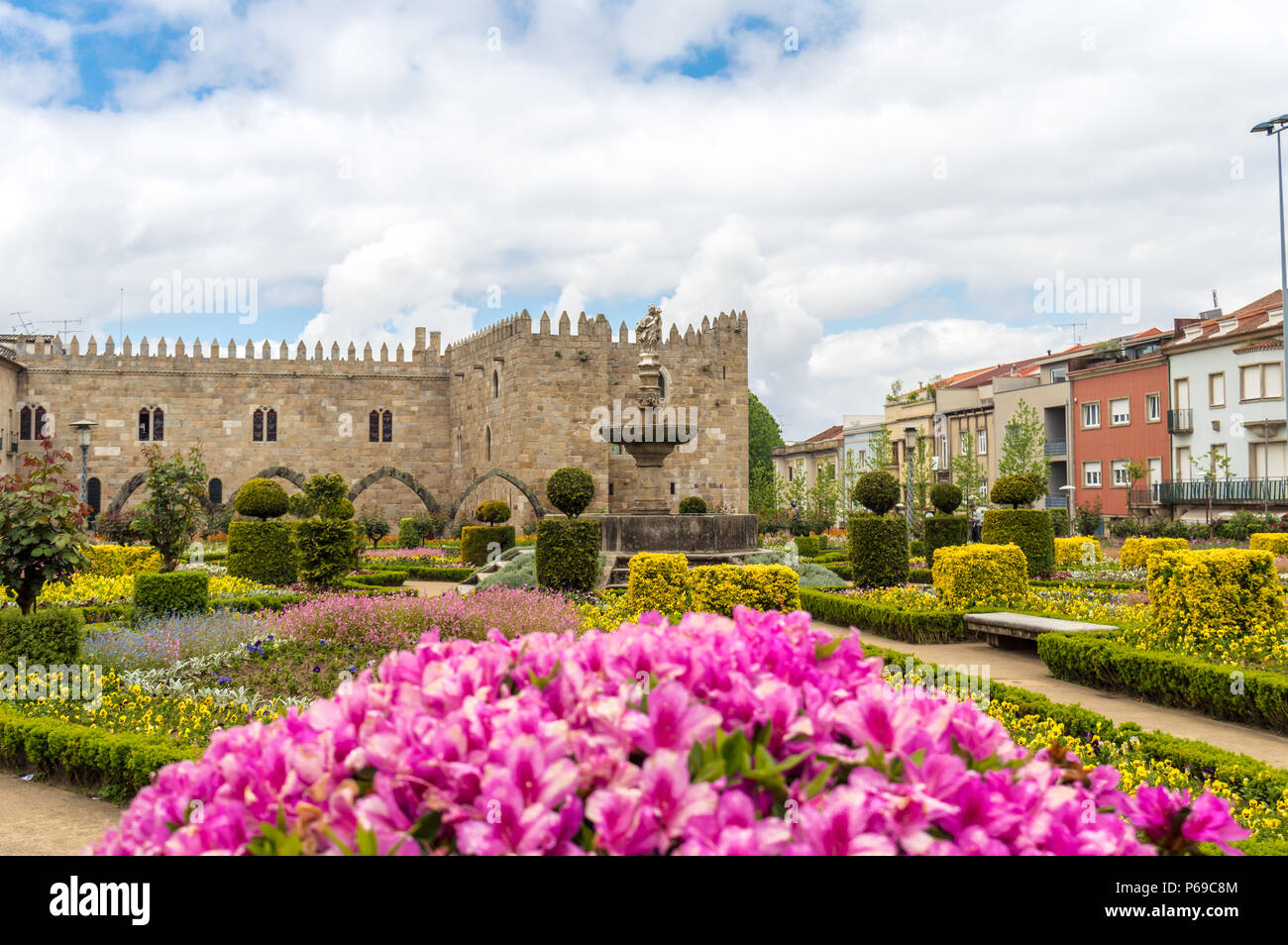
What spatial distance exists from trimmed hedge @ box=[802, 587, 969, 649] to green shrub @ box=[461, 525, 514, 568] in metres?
11.5

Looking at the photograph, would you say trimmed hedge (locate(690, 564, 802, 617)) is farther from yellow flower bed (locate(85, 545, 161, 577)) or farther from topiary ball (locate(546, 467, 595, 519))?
yellow flower bed (locate(85, 545, 161, 577))

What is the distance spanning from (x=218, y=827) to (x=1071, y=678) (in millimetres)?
9619

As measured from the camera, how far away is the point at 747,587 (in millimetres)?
11242

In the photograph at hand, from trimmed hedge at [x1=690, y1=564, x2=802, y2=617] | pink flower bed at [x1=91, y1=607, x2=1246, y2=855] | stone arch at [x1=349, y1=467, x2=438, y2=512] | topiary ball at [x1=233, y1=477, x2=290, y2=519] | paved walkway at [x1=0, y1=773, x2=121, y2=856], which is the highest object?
stone arch at [x1=349, y1=467, x2=438, y2=512]

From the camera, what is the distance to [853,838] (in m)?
1.64

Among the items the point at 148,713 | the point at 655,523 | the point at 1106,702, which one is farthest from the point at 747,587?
A: the point at 655,523

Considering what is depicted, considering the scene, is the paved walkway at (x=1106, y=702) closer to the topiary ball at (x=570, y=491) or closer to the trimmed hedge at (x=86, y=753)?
the trimmed hedge at (x=86, y=753)

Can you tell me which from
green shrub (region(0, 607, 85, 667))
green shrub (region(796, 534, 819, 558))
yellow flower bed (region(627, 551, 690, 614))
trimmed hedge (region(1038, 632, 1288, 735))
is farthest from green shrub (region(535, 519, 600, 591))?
green shrub (region(796, 534, 819, 558))

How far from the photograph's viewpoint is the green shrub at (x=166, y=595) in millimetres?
12875

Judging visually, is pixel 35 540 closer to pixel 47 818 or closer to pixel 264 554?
pixel 47 818

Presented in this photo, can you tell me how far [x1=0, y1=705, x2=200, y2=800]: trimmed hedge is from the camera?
6.34 metres
